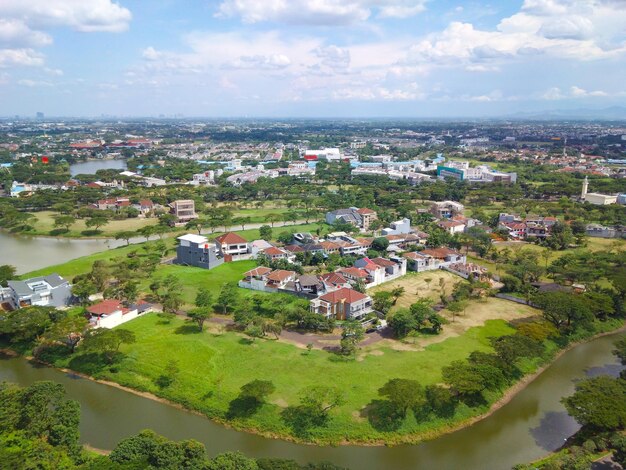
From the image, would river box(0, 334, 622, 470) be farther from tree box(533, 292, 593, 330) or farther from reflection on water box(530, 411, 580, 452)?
tree box(533, 292, 593, 330)

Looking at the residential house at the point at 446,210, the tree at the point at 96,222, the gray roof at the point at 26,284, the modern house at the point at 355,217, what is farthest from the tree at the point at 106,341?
the residential house at the point at 446,210

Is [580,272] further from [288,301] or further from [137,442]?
[137,442]

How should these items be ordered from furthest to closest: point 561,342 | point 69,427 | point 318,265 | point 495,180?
point 495,180, point 318,265, point 561,342, point 69,427

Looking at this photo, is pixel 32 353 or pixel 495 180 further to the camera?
pixel 495 180

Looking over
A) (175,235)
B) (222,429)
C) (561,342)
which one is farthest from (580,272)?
(175,235)

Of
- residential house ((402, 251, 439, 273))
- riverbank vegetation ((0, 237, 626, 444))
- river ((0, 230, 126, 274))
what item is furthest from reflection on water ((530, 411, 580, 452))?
river ((0, 230, 126, 274))

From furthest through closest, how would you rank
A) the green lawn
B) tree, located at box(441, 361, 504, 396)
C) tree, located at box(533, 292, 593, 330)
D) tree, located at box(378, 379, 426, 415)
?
tree, located at box(533, 292, 593, 330), tree, located at box(441, 361, 504, 396), the green lawn, tree, located at box(378, 379, 426, 415)
